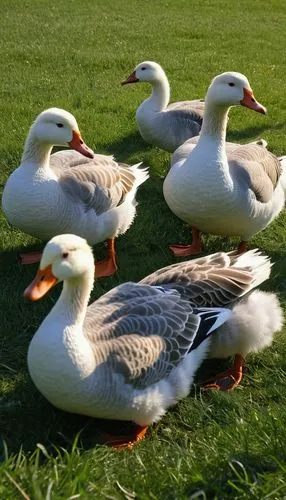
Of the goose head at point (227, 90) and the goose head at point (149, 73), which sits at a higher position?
the goose head at point (227, 90)

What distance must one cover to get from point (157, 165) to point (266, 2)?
40.2 ft

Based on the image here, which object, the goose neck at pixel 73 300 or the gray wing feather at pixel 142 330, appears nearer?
the goose neck at pixel 73 300

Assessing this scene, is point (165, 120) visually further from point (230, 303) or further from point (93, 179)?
point (230, 303)

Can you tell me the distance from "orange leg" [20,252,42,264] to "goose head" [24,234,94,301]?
6.40 feet

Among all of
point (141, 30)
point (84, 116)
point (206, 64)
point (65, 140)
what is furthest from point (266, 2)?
point (65, 140)

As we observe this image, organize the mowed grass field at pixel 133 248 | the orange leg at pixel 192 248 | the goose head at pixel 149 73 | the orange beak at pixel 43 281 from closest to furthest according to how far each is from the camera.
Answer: the mowed grass field at pixel 133 248
the orange beak at pixel 43 281
the orange leg at pixel 192 248
the goose head at pixel 149 73

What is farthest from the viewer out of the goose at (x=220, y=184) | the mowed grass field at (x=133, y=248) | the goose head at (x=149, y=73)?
the goose head at (x=149, y=73)

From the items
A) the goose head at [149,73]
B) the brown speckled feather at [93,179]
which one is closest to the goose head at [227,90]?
the brown speckled feather at [93,179]

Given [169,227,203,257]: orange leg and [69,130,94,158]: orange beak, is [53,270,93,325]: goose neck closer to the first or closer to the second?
[69,130,94,158]: orange beak

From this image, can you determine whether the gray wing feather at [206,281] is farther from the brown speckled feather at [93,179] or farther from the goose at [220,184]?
the brown speckled feather at [93,179]

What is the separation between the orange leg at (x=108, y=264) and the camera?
219 inches

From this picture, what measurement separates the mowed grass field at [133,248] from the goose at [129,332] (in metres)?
0.24

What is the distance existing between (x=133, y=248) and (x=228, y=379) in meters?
1.93

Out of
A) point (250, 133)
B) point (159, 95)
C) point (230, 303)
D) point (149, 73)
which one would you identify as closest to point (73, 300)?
point (230, 303)
